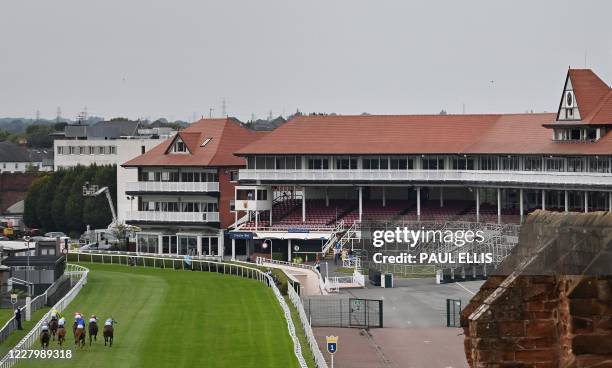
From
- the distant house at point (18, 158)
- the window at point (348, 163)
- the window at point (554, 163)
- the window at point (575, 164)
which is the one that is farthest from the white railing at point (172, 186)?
the distant house at point (18, 158)

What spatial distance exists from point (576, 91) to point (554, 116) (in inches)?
200

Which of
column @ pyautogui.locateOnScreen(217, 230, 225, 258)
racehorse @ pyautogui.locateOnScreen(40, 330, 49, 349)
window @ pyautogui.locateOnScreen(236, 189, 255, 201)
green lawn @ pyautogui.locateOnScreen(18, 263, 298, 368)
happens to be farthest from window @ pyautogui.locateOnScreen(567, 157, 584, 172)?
racehorse @ pyautogui.locateOnScreen(40, 330, 49, 349)

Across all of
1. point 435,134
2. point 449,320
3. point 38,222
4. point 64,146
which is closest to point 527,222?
point 449,320

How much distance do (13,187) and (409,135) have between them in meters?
54.9

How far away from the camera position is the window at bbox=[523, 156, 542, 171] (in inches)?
2822

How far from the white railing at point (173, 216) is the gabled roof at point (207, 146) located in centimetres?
278

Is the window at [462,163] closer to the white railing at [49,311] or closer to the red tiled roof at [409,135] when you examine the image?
the red tiled roof at [409,135]

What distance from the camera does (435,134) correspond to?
80.6 m

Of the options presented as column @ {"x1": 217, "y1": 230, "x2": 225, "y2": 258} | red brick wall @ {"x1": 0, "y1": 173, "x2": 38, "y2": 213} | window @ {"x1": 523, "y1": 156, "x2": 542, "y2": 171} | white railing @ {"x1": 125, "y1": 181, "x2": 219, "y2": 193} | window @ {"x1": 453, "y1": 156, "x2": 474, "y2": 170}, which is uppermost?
red brick wall @ {"x1": 0, "y1": 173, "x2": 38, "y2": 213}

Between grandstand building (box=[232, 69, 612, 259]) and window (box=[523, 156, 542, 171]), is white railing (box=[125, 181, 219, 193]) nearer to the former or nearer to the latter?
grandstand building (box=[232, 69, 612, 259])

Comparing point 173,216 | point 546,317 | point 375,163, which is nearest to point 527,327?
point 546,317

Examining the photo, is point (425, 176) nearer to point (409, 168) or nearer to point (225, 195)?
point (409, 168)

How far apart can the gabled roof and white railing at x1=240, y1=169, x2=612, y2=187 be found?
349cm

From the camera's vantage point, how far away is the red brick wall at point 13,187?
126 meters
